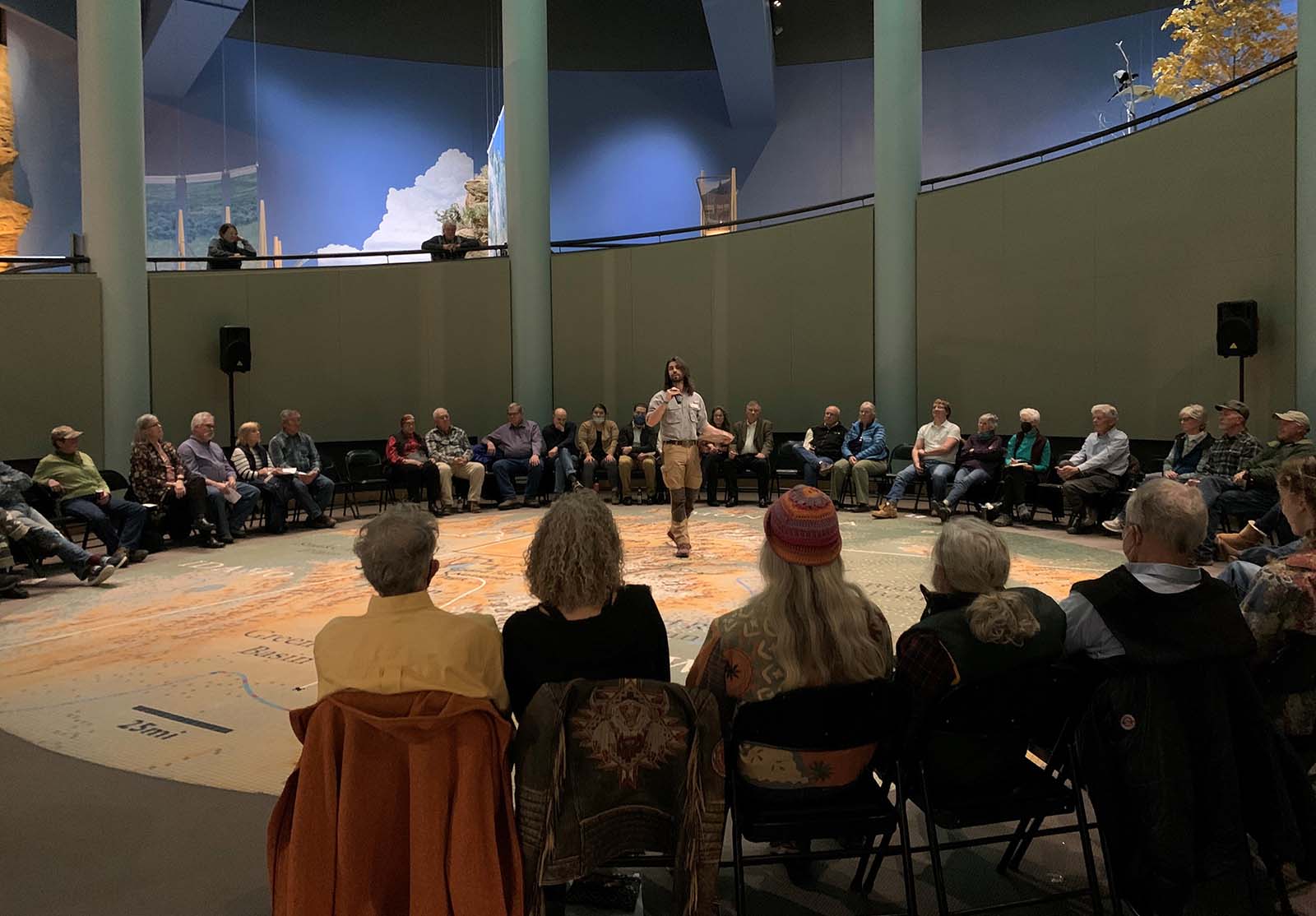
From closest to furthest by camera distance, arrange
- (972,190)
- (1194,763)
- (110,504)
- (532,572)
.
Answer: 1. (1194,763)
2. (532,572)
3. (110,504)
4. (972,190)

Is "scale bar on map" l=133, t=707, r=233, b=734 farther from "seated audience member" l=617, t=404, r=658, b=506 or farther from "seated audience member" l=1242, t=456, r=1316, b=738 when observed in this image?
"seated audience member" l=617, t=404, r=658, b=506

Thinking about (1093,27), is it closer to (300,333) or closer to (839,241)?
(839,241)

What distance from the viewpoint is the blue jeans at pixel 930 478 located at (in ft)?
29.6

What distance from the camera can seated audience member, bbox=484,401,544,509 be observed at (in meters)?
10.4

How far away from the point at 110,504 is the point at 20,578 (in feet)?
3.51

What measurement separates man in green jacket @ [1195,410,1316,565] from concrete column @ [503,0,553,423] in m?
7.42

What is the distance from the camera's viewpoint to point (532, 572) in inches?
84.7

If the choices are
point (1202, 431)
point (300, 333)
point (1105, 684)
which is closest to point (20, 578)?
point (300, 333)

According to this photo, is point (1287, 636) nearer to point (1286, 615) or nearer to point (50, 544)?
point (1286, 615)

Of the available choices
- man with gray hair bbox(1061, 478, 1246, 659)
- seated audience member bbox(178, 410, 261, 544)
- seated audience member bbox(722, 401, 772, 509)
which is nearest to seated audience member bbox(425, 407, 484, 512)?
seated audience member bbox(178, 410, 261, 544)

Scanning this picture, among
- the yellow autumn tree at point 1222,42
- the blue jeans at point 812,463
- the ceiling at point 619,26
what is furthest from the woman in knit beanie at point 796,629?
the ceiling at point 619,26

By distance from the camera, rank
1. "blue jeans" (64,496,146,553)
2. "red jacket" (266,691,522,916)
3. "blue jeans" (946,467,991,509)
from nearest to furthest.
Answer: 1. "red jacket" (266,691,522,916)
2. "blue jeans" (64,496,146,553)
3. "blue jeans" (946,467,991,509)

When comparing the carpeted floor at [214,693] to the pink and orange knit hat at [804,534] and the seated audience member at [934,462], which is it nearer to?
the pink and orange knit hat at [804,534]

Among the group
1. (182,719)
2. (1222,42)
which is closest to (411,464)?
(182,719)
